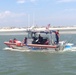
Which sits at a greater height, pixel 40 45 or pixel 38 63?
pixel 40 45

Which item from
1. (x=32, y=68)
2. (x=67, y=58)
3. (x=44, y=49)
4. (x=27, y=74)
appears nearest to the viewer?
(x=27, y=74)

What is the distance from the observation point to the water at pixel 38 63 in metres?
23.6

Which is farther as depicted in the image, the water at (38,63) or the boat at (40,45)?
the boat at (40,45)

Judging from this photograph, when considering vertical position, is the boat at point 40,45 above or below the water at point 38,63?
above

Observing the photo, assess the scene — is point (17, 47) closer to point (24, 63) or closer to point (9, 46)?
point (9, 46)

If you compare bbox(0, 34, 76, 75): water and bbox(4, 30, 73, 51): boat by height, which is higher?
bbox(4, 30, 73, 51): boat

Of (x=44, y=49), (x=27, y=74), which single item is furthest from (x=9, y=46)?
(x=27, y=74)

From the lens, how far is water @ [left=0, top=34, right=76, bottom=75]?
2362 cm

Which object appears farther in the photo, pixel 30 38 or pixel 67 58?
pixel 30 38

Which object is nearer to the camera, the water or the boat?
the water

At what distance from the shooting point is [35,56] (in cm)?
3178

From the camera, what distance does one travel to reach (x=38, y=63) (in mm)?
27297

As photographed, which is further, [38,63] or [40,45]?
[40,45]

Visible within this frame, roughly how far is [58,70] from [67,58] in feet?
19.3
